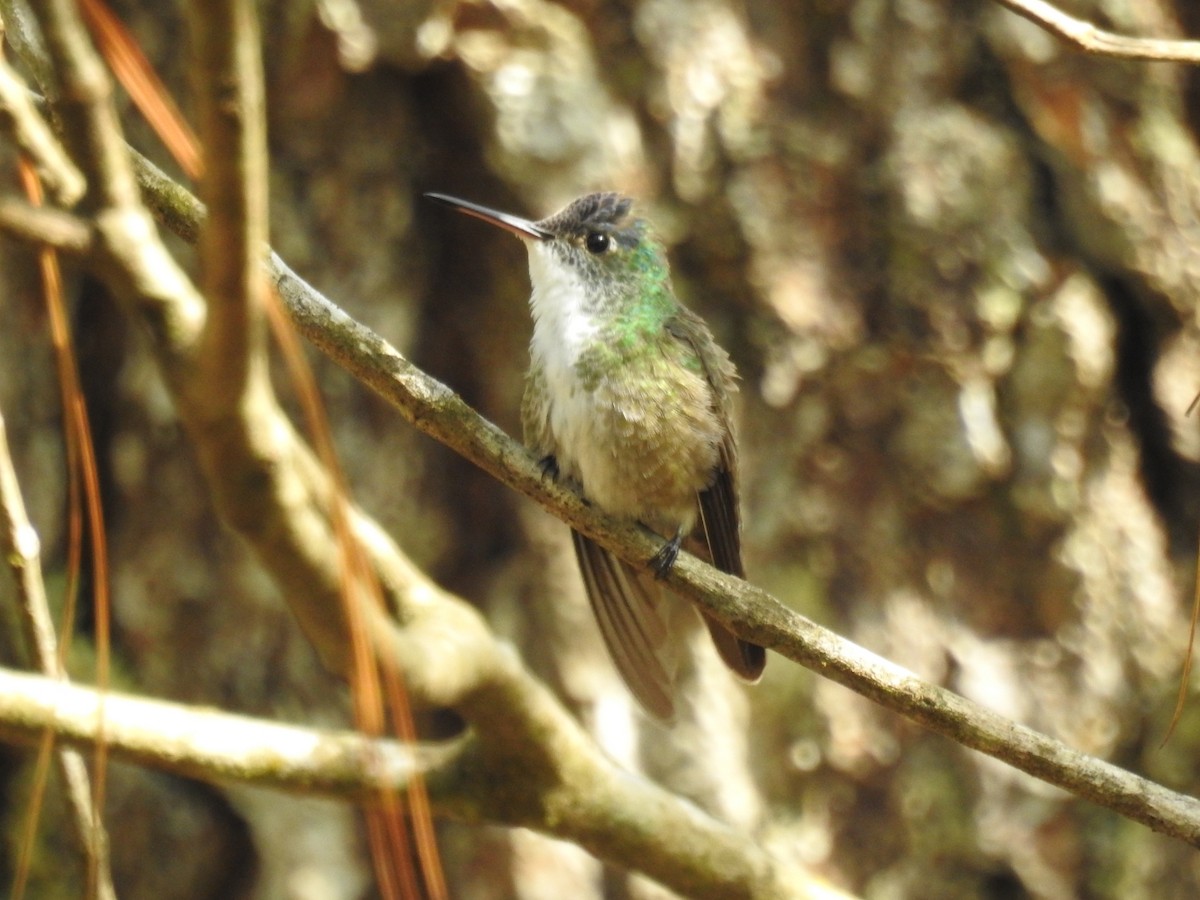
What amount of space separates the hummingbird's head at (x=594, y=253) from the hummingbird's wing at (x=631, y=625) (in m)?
0.67

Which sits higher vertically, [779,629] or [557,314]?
[557,314]

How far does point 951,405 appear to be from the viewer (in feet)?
12.5

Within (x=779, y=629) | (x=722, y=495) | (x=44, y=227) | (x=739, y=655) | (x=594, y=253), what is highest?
(x=44, y=227)

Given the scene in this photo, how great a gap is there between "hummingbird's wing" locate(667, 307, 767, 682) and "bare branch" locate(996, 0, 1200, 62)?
1708 millimetres

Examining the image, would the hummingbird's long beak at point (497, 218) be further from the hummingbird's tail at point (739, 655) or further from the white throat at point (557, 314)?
the hummingbird's tail at point (739, 655)

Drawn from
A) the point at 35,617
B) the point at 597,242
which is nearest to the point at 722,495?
the point at 597,242

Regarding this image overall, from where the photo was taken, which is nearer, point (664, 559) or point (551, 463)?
point (664, 559)

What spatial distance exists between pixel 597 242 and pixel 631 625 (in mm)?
1055

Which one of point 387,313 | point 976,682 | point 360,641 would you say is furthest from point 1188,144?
point 360,641

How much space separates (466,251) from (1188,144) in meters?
2.32

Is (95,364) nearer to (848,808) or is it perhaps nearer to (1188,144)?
(848,808)

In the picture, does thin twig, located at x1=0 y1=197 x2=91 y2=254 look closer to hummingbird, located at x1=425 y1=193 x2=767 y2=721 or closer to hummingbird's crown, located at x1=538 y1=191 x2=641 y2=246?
hummingbird, located at x1=425 y1=193 x2=767 y2=721

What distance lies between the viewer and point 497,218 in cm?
324

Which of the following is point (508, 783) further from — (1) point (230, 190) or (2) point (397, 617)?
(1) point (230, 190)
